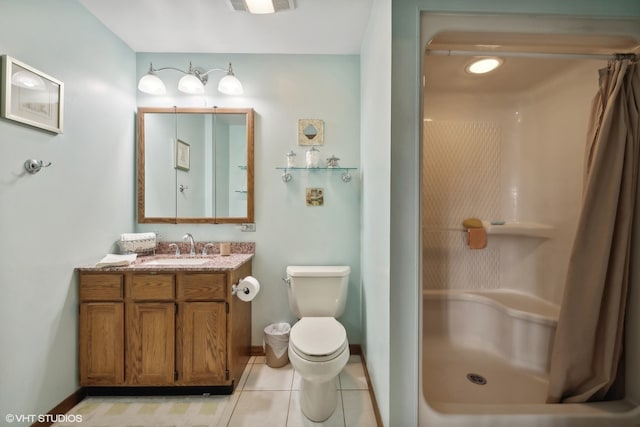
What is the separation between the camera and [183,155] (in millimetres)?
2209

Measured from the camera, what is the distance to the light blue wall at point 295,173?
2232mm

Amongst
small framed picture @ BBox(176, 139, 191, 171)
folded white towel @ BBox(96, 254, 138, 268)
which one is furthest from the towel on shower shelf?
folded white towel @ BBox(96, 254, 138, 268)

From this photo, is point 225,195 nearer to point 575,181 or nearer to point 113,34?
point 113,34

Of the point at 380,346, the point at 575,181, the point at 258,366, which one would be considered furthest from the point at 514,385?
the point at 258,366

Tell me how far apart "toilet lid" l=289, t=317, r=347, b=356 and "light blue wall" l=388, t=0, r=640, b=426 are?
366mm

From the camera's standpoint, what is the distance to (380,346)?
146cm

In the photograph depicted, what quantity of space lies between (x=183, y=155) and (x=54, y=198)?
0.89 m

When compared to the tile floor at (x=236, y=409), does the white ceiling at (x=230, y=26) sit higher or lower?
higher

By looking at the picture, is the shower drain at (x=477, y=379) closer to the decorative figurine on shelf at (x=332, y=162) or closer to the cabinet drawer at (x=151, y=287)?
the decorative figurine on shelf at (x=332, y=162)

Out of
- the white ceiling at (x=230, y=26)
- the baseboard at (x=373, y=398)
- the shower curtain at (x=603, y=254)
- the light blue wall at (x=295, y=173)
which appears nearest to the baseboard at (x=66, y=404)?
the light blue wall at (x=295, y=173)

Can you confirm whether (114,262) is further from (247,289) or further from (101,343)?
(247,289)

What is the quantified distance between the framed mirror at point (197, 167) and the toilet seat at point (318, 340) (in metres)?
1.00

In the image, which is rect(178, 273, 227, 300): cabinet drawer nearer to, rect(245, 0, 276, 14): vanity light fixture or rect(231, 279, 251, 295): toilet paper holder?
rect(231, 279, 251, 295): toilet paper holder

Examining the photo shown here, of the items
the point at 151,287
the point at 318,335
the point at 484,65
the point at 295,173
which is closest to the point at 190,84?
the point at 295,173
